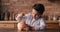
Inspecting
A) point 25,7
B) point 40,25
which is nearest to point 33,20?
point 40,25

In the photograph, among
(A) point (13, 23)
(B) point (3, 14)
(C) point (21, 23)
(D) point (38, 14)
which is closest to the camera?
(C) point (21, 23)

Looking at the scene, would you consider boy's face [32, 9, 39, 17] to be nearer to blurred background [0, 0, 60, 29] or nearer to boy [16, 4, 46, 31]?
boy [16, 4, 46, 31]

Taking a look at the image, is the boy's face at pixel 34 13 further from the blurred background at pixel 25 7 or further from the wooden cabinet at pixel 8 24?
the blurred background at pixel 25 7

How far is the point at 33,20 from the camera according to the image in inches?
110

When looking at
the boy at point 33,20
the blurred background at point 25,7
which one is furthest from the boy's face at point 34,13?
the blurred background at point 25,7

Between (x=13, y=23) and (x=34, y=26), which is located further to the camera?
(x=13, y=23)

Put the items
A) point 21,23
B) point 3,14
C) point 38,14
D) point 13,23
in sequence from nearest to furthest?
point 21,23
point 38,14
point 13,23
point 3,14

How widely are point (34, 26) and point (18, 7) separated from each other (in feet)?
8.11

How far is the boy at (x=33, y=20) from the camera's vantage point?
2553mm

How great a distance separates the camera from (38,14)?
108 inches

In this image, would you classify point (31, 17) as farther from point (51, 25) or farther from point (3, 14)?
point (3, 14)

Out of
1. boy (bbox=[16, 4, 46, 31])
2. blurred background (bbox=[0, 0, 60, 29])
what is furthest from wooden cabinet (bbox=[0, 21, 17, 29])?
boy (bbox=[16, 4, 46, 31])

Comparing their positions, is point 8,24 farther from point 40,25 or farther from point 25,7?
point 40,25

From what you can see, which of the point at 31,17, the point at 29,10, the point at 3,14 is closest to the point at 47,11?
the point at 29,10
